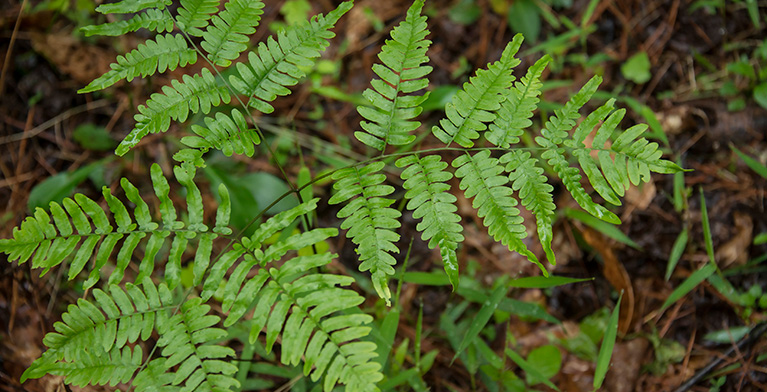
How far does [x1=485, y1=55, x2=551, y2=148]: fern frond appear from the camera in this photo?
1544mm

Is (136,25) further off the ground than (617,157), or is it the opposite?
(136,25)

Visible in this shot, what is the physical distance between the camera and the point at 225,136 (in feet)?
5.13

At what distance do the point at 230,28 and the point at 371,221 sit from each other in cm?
80

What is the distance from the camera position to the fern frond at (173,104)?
1518 mm

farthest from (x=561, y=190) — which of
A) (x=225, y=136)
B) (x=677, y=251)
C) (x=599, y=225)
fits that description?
(x=225, y=136)

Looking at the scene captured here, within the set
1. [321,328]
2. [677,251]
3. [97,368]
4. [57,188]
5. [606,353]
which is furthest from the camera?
[57,188]

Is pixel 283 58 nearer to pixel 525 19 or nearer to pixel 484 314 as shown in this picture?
pixel 484 314

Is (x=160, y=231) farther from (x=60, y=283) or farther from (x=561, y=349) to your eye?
(x=561, y=349)

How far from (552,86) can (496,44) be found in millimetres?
528

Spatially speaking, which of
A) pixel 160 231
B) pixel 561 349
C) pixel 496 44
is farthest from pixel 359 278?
pixel 496 44

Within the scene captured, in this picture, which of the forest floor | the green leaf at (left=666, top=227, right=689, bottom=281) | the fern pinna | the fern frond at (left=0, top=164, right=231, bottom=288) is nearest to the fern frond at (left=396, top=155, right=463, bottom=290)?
the fern pinna

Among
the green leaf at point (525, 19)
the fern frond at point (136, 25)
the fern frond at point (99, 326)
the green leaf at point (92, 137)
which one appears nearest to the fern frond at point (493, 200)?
the fern frond at point (99, 326)

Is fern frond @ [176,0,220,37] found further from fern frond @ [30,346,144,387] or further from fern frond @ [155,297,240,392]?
fern frond @ [30,346,144,387]

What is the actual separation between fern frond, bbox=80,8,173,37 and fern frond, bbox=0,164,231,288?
477mm
